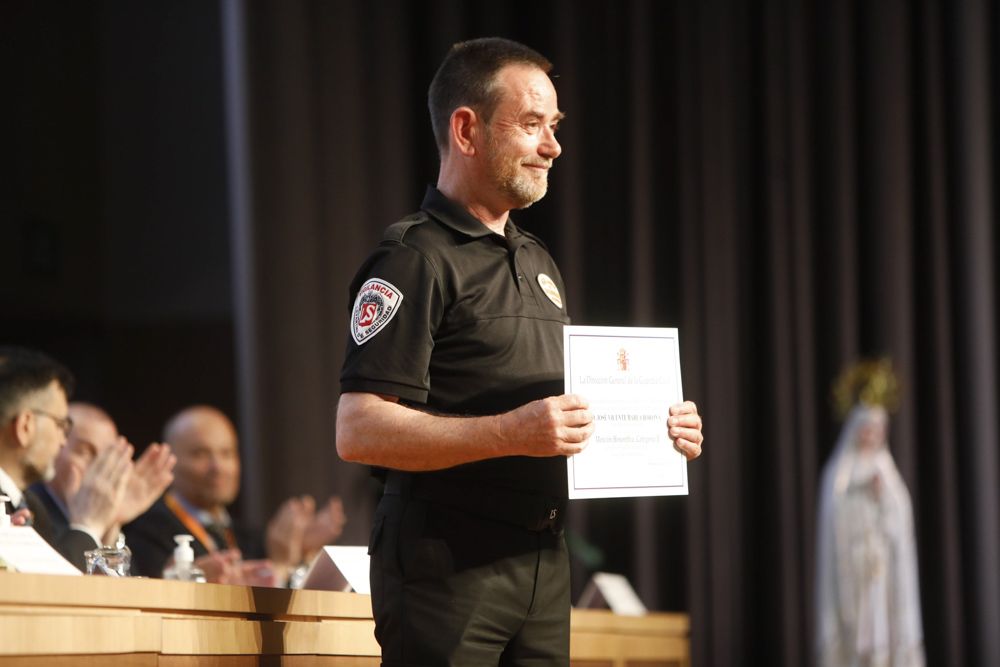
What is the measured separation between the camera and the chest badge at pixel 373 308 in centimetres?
190

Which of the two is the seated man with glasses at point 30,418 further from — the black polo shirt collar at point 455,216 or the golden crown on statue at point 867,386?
the golden crown on statue at point 867,386

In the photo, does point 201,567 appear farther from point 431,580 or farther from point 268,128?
point 268,128

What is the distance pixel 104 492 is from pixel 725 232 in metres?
4.57

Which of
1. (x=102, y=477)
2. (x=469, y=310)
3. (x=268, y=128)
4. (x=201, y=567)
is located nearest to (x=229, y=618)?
(x=469, y=310)

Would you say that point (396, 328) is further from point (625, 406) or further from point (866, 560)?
point (866, 560)

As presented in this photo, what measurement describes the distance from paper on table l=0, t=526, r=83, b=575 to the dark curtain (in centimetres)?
393

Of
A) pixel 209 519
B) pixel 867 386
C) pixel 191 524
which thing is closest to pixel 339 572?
pixel 191 524

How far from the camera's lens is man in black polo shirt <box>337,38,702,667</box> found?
183 centimetres

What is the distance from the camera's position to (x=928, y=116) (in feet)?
22.2

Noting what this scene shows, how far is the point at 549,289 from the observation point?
2.13 m

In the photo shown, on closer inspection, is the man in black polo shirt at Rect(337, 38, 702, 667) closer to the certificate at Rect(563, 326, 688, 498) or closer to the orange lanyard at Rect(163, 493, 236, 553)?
the certificate at Rect(563, 326, 688, 498)

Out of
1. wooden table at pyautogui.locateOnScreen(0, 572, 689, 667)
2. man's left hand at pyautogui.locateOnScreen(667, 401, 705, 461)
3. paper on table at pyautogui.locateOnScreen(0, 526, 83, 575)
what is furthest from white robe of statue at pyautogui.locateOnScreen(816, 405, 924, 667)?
paper on table at pyautogui.locateOnScreen(0, 526, 83, 575)

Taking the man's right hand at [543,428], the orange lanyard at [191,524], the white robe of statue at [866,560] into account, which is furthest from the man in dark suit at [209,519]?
the white robe of statue at [866,560]

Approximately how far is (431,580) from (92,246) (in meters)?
4.88
